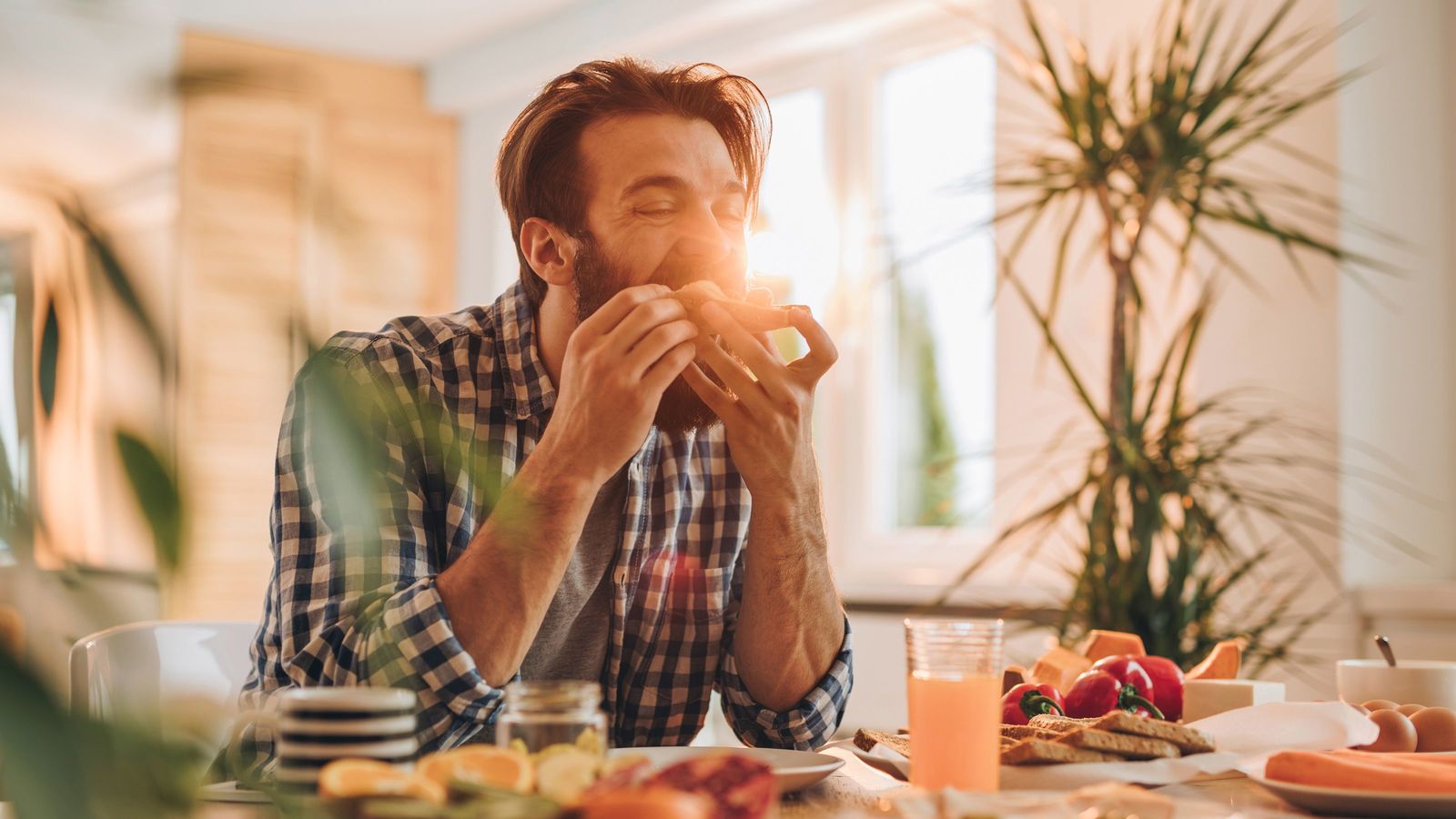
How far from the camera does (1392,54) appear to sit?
9.20 ft

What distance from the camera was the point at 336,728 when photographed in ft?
2.33

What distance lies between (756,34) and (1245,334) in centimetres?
211

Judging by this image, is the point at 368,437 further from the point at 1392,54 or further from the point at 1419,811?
the point at 1392,54

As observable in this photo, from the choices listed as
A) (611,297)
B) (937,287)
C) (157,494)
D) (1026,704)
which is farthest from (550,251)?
(937,287)

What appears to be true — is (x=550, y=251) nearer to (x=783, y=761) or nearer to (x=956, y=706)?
(x=783, y=761)

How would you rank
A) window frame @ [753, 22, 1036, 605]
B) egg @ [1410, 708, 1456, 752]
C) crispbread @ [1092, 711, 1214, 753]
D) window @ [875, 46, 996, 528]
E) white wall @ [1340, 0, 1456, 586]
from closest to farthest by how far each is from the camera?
crispbread @ [1092, 711, 1214, 753] < egg @ [1410, 708, 1456, 752] < white wall @ [1340, 0, 1456, 586] < window @ [875, 46, 996, 528] < window frame @ [753, 22, 1036, 605]

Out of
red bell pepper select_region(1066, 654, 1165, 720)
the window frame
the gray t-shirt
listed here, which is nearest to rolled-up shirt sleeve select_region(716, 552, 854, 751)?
the gray t-shirt

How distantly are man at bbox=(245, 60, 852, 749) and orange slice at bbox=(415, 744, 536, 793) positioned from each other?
433mm

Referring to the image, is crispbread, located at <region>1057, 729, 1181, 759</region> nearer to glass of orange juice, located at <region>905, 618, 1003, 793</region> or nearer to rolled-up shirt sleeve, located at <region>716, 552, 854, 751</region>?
glass of orange juice, located at <region>905, 618, 1003, 793</region>

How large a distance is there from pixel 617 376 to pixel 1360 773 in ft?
2.51

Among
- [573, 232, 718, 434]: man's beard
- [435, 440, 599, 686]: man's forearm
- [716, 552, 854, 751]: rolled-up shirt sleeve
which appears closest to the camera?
[435, 440, 599, 686]: man's forearm

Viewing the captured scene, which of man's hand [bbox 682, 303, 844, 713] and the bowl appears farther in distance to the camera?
man's hand [bbox 682, 303, 844, 713]

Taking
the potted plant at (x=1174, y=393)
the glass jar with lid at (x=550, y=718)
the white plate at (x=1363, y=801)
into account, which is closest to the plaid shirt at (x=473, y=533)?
the glass jar with lid at (x=550, y=718)

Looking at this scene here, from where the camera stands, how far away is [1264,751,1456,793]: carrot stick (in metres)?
0.88
